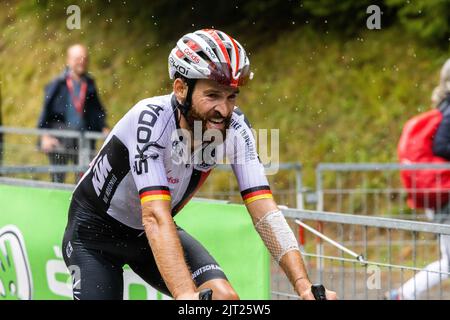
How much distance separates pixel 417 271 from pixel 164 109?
198 centimetres

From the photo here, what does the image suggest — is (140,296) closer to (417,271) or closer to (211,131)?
(417,271)

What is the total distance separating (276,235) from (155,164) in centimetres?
70

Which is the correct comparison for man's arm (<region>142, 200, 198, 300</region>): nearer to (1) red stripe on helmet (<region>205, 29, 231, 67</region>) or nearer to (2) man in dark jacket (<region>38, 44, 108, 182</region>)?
(1) red stripe on helmet (<region>205, 29, 231, 67</region>)

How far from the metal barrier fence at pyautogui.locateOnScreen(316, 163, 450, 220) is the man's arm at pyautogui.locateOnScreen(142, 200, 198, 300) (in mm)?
5137

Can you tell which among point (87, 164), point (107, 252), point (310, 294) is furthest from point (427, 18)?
point (310, 294)

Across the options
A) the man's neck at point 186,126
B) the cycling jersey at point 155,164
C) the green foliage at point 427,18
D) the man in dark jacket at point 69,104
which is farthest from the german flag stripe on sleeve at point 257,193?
the green foliage at point 427,18

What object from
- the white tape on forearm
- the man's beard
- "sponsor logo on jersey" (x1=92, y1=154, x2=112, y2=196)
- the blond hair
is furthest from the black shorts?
the blond hair

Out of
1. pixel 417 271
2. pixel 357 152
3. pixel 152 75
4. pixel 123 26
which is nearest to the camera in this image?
pixel 417 271

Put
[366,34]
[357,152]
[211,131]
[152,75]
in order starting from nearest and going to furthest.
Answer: [211,131] → [357,152] → [366,34] → [152,75]

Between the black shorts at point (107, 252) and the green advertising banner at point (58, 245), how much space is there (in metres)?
1.06

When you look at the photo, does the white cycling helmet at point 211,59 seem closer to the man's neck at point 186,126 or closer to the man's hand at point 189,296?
the man's neck at point 186,126

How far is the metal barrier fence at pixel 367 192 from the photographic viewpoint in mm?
9953

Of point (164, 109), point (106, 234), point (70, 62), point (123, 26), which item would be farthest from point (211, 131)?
point (123, 26)

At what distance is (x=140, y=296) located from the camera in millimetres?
6926
